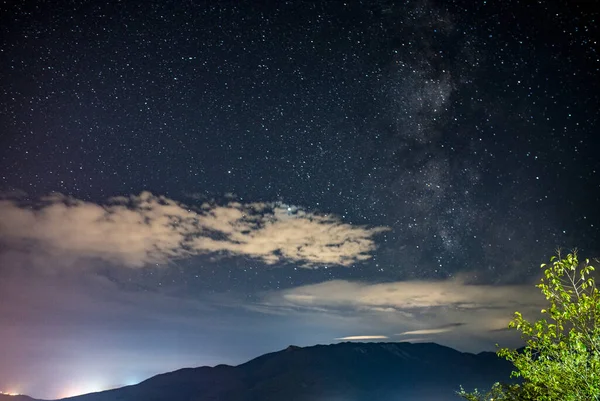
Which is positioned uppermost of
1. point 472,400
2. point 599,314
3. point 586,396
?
point 599,314

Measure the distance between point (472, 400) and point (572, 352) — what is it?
9.05m

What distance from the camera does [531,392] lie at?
616 inches

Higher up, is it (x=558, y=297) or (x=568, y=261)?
(x=568, y=261)

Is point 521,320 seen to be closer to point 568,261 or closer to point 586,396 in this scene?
point 586,396

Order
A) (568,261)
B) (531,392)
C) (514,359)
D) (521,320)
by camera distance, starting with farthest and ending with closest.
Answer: (531,392)
(514,359)
(521,320)
(568,261)

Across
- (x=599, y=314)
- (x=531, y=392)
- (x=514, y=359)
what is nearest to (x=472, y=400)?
(x=531, y=392)

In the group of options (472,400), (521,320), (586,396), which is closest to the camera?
(586,396)

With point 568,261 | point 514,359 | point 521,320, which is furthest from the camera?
point 514,359

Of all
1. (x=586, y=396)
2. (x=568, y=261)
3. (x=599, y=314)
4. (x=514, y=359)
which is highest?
(x=568, y=261)

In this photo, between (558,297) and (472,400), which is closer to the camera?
(558,297)

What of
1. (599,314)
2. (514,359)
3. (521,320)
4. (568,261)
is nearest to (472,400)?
(514,359)

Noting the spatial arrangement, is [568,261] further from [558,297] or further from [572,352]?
[572,352]

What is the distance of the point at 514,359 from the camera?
39.9 ft

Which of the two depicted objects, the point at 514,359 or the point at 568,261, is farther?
the point at 514,359
